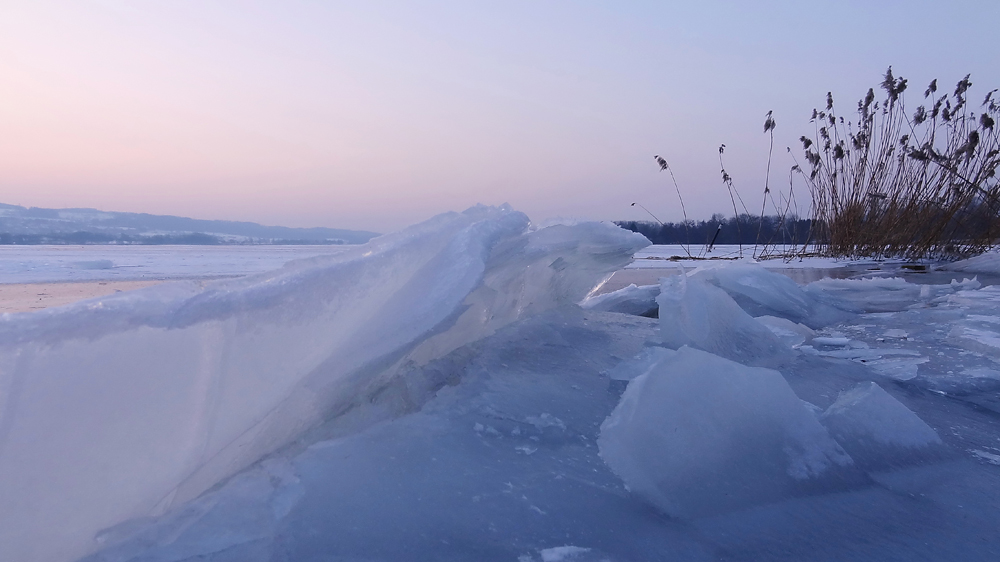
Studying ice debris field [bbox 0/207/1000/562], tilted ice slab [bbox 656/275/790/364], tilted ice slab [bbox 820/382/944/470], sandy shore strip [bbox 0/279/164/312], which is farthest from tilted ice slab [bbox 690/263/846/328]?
sandy shore strip [bbox 0/279/164/312]

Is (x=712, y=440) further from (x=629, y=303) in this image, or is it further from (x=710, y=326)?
(x=629, y=303)

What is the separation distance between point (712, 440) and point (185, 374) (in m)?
0.94

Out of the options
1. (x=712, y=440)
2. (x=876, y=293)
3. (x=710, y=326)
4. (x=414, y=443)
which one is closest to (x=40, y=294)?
(x=414, y=443)

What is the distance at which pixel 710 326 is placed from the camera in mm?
1764

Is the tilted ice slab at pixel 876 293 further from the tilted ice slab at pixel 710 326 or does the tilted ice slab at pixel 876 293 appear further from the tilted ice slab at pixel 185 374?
the tilted ice slab at pixel 185 374

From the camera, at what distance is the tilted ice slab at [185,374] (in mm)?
752

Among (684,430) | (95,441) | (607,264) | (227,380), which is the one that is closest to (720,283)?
(607,264)

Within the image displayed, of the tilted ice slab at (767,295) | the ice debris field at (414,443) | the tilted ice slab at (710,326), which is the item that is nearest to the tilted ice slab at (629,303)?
the tilted ice slab at (767,295)

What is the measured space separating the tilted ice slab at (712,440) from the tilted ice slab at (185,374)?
0.47m

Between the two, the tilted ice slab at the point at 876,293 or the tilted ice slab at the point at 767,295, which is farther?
the tilted ice slab at the point at 876,293

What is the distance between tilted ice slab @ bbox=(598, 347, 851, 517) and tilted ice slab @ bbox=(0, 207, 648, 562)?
0.47m

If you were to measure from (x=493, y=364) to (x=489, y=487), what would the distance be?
23.1 inches

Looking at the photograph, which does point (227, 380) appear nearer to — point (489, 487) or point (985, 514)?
point (489, 487)

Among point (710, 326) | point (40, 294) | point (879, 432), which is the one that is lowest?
point (40, 294)
